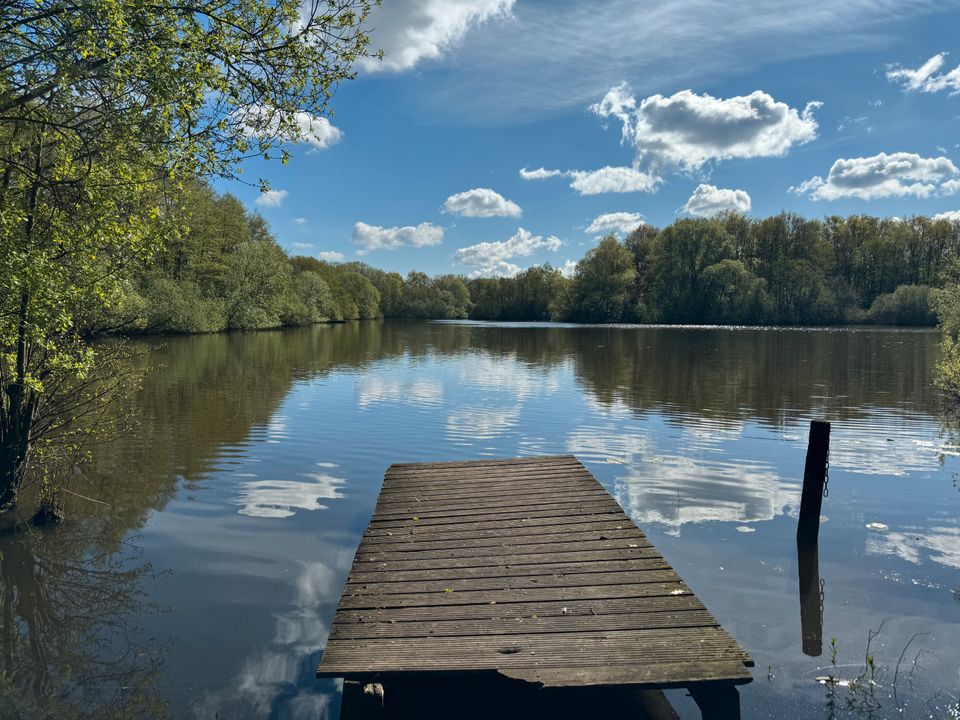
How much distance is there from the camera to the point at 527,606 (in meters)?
5.16

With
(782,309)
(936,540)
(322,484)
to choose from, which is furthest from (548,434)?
(782,309)

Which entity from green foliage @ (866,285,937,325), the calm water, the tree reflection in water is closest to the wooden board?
the calm water

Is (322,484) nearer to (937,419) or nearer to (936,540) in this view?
(936,540)

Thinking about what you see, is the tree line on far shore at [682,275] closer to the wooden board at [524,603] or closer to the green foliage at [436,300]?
the green foliage at [436,300]

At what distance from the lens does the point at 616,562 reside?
6102 millimetres

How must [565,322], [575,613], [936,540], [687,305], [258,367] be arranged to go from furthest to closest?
1. [565,322]
2. [687,305]
3. [258,367]
4. [936,540]
5. [575,613]

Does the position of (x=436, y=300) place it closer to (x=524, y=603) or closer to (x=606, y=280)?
(x=606, y=280)

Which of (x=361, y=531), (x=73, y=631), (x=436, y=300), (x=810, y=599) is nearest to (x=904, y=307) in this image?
(x=436, y=300)

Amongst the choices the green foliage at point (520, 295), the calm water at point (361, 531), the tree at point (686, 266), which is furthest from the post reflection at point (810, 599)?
the green foliage at point (520, 295)

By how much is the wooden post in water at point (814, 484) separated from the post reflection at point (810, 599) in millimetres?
192

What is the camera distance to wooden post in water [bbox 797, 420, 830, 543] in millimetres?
8492

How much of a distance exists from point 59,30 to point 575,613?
7.91 m

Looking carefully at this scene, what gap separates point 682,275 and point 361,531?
93.6 metres

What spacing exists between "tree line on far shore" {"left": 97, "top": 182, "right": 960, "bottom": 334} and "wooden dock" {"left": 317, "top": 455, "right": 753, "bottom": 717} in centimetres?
4868
